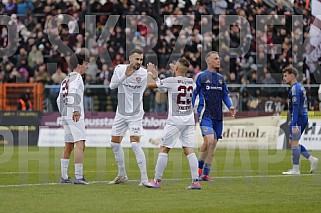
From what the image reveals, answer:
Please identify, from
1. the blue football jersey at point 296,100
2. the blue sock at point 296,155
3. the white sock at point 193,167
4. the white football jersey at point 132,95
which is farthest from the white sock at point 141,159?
the blue football jersey at point 296,100

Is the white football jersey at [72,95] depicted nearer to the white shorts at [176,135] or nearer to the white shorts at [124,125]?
the white shorts at [124,125]

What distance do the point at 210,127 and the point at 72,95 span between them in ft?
9.64

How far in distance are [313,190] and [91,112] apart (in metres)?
16.6

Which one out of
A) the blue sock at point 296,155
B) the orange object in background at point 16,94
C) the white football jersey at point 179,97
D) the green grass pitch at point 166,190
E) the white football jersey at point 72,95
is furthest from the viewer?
the orange object in background at point 16,94

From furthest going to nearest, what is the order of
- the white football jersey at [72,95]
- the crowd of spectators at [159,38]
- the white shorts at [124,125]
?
the crowd of spectators at [159,38] < the white football jersey at [72,95] < the white shorts at [124,125]

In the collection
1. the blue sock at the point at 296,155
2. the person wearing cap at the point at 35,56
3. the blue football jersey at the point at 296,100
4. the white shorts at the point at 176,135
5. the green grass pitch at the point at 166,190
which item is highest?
the person wearing cap at the point at 35,56

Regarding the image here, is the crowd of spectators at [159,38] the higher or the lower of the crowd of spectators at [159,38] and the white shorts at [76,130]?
the higher

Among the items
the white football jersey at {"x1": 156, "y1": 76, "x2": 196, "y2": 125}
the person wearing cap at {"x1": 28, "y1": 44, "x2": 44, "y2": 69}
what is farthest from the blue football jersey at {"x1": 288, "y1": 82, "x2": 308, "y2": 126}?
the person wearing cap at {"x1": 28, "y1": 44, "x2": 44, "y2": 69}

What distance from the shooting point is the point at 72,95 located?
1648 cm

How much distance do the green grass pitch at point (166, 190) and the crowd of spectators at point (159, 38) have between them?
22.1 ft

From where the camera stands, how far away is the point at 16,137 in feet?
103

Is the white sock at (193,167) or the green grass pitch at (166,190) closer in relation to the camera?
the green grass pitch at (166,190)

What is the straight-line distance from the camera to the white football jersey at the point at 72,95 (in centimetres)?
1638

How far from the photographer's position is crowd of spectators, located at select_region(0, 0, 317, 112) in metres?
29.3
